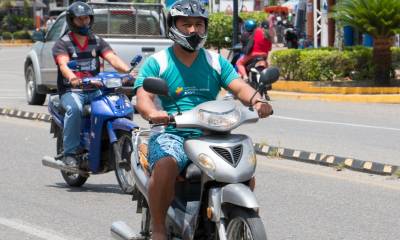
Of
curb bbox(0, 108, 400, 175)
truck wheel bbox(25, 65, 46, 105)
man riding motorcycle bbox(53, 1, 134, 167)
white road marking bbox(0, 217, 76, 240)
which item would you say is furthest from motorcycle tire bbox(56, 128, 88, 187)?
truck wheel bbox(25, 65, 46, 105)

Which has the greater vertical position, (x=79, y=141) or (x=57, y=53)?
(x=57, y=53)

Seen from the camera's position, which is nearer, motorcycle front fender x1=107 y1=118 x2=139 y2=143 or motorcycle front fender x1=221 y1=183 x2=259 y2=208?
motorcycle front fender x1=221 y1=183 x2=259 y2=208

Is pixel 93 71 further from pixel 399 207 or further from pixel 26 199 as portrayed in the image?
pixel 399 207

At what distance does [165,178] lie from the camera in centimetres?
588

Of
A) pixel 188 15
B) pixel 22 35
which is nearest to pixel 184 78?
pixel 188 15

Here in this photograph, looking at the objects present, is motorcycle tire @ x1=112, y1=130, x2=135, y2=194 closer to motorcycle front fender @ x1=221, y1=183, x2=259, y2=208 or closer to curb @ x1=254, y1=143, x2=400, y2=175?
curb @ x1=254, y1=143, x2=400, y2=175

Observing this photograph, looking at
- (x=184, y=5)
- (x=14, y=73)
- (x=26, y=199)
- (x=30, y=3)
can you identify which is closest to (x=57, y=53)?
(x=26, y=199)

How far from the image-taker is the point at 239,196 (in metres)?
5.48

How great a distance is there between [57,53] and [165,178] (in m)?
4.48

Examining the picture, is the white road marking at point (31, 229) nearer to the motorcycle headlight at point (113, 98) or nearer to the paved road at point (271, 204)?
the paved road at point (271, 204)

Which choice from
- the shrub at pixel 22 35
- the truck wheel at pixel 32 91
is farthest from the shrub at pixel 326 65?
the shrub at pixel 22 35

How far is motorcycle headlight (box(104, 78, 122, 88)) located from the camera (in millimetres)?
9562

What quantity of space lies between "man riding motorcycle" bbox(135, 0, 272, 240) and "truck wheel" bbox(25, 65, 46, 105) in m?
13.8

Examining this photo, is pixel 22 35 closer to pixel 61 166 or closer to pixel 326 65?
pixel 326 65
